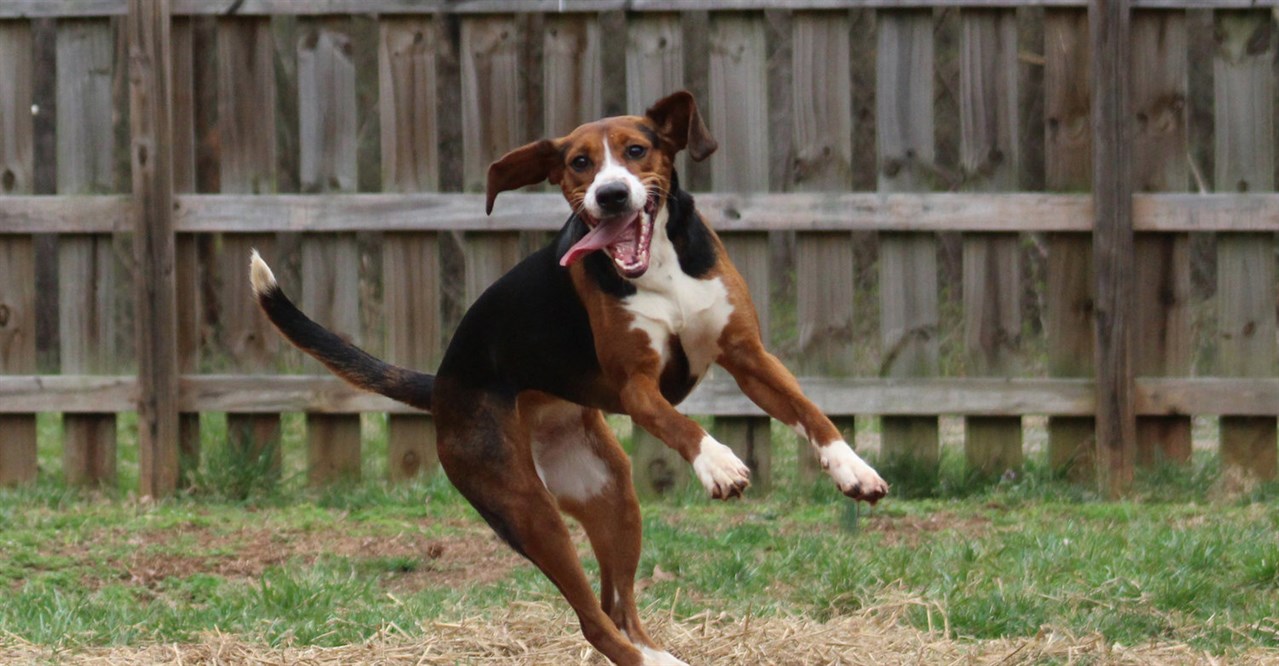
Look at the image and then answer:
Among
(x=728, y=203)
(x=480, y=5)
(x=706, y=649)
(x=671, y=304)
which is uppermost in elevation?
(x=480, y=5)

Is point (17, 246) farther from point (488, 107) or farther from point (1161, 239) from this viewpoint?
point (1161, 239)

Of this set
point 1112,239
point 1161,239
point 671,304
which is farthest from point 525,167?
point 1161,239

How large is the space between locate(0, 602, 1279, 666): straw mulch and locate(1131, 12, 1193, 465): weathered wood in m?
2.59

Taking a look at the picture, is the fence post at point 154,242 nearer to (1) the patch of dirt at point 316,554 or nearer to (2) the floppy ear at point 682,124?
(1) the patch of dirt at point 316,554

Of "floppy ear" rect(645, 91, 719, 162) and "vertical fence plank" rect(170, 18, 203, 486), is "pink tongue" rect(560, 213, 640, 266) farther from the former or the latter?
"vertical fence plank" rect(170, 18, 203, 486)

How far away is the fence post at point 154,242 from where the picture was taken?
716 cm

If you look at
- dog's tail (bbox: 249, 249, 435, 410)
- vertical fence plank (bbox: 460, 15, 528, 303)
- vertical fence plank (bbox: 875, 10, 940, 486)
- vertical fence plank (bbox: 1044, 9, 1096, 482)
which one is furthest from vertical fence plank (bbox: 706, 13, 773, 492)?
dog's tail (bbox: 249, 249, 435, 410)

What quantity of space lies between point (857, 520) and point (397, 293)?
7.60 feet

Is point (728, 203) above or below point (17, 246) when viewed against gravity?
above

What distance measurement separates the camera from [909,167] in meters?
7.08

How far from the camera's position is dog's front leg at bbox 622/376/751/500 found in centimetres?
380

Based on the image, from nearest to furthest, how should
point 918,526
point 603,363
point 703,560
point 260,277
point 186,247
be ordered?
point 603,363, point 260,277, point 703,560, point 918,526, point 186,247

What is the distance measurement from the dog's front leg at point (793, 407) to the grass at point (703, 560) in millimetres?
872

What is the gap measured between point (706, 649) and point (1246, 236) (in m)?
3.53
